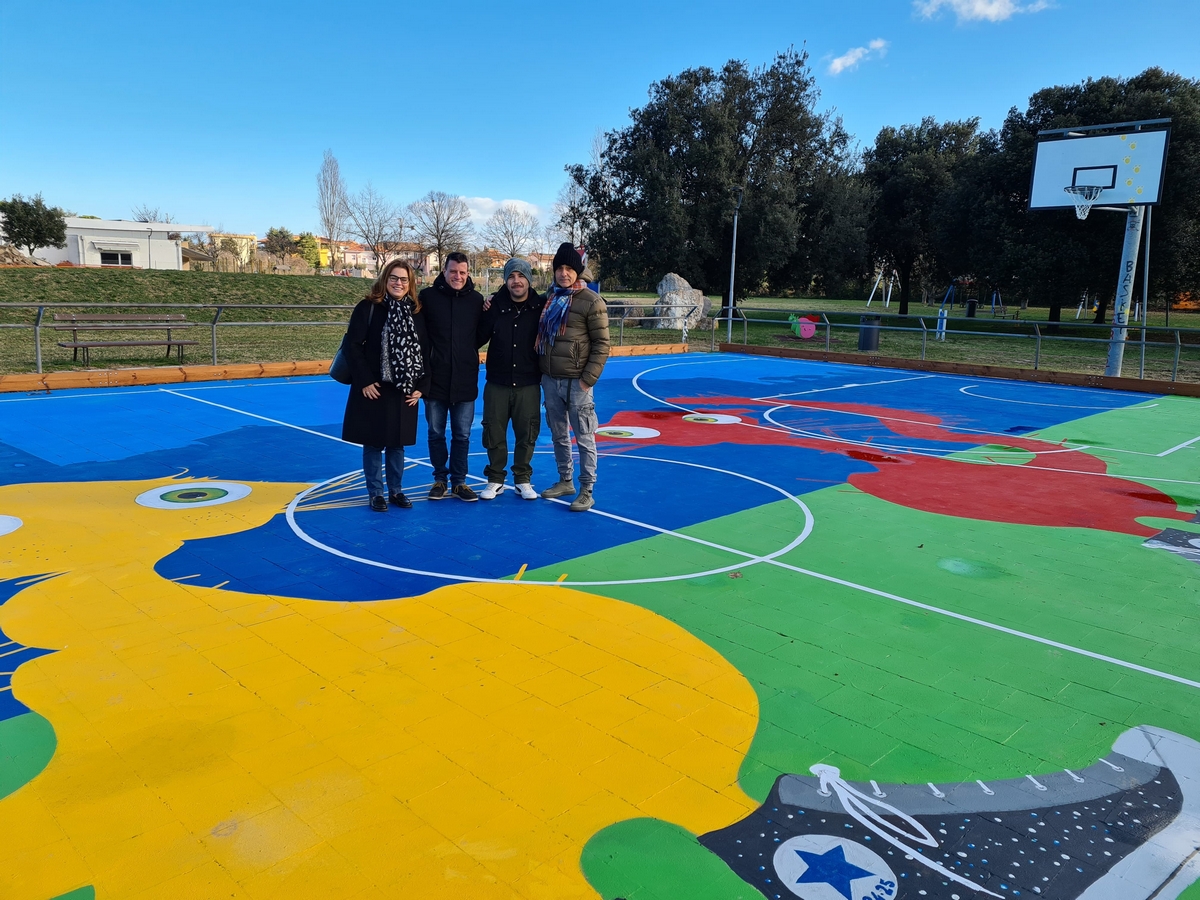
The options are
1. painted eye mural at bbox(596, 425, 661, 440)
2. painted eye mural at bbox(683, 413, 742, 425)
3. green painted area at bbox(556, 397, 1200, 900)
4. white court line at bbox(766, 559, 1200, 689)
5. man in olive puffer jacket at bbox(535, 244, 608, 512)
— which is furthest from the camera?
painted eye mural at bbox(683, 413, 742, 425)

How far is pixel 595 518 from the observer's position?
257 inches

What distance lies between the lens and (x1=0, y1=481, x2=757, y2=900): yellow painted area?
2625 millimetres

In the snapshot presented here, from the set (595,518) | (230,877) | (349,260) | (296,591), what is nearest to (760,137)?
(595,518)

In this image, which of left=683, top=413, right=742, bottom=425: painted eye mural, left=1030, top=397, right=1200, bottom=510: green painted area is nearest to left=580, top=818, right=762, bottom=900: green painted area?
left=1030, top=397, right=1200, bottom=510: green painted area

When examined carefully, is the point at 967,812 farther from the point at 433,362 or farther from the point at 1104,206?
the point at 1104,206

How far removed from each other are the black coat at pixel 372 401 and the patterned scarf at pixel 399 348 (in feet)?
0.15

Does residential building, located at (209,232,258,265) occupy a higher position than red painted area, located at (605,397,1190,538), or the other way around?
residential building, located at (209,232,258,265)

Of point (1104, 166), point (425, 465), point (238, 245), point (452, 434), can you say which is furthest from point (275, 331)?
point (238, 245)

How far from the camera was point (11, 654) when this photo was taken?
395cm

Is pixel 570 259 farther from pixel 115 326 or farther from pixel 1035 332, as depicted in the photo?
pixel 1035 332

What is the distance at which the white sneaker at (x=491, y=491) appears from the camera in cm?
687

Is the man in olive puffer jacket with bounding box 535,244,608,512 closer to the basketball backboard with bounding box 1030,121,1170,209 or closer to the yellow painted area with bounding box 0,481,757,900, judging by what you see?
the yellow painted area with bounding box 0,481,757,900

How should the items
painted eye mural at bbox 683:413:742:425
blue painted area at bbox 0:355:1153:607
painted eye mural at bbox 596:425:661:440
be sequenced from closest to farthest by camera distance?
blue painted area at bbox 0:355:1153:607 → painted eye mural at bbox 596:425:661:440 → painted eye mural at bbox 683:413:742:425

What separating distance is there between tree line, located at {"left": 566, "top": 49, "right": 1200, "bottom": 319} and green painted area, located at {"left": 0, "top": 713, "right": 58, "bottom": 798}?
27.5 meters
